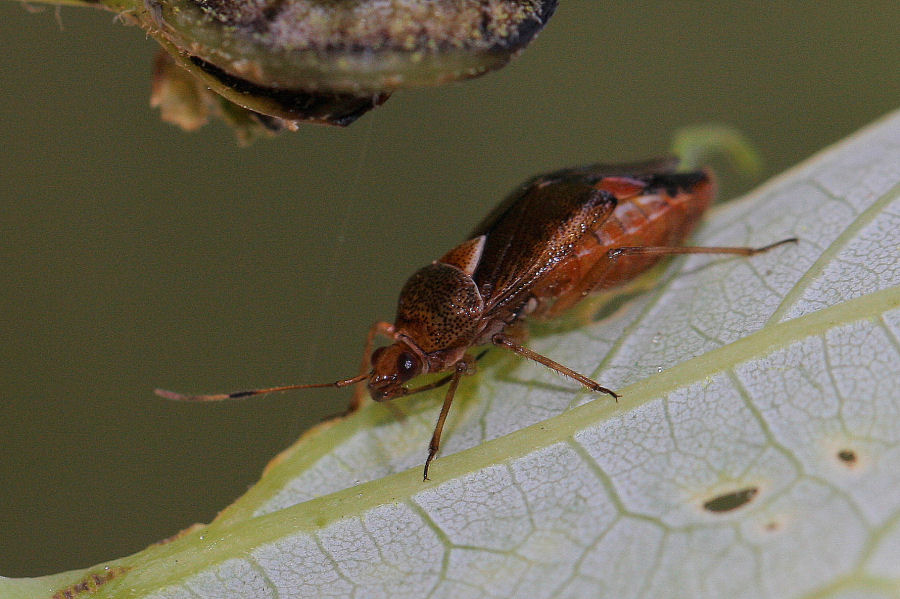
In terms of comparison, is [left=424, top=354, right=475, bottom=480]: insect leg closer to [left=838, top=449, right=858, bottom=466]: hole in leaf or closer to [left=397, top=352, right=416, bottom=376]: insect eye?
[left=397, top=352, right=416, bottom=376]: insect eye

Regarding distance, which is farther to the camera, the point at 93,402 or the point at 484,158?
the point at 484,158

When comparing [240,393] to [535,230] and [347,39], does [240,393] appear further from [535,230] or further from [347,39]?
[347,39]

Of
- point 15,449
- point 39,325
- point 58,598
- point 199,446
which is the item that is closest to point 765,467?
point 58,598

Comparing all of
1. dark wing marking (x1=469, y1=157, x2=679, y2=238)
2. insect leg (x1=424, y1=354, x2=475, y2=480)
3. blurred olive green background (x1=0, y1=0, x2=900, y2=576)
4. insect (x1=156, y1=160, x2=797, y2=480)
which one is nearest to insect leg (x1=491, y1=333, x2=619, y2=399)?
insect (x1=156, y1=160, x2=797, y2=480)

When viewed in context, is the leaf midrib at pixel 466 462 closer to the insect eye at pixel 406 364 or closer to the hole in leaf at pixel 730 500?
the hole in leaf at pixel 730 500

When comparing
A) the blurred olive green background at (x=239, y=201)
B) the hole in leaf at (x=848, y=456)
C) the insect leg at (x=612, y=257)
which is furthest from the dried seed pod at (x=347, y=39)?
the blurred olive green background at (x=239, y=201)

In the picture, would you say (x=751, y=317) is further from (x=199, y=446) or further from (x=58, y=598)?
(x=199, y=446)
